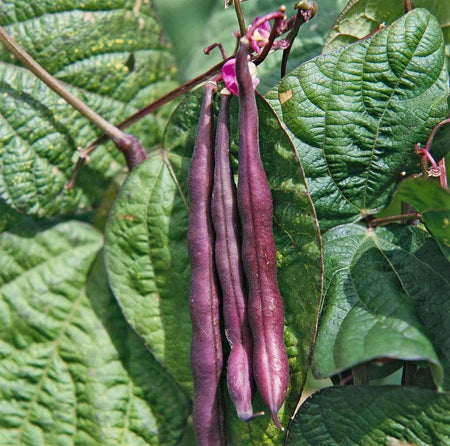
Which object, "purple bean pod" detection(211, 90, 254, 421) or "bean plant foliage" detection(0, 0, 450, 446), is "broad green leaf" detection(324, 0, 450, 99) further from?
"purple bean pod" detection(211, 90, 254, 421)

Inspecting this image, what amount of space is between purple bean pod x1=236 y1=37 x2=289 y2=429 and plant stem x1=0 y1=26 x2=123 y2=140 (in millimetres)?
536

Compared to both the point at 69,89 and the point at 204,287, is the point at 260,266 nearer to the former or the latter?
the point at 204,287

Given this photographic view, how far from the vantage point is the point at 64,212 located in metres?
1.73

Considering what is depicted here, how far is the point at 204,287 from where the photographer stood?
123 cm

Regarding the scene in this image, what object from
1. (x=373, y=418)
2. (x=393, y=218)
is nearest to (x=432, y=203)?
(x=393, y=218)

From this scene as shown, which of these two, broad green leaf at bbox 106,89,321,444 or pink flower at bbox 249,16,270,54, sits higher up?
pink flower at bbox 249,16,270,54

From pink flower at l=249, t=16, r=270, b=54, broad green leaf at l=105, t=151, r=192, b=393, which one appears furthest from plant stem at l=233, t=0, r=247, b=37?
broad green leaf at l=105, t=151, r=192, b=393

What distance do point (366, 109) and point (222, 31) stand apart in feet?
2.83

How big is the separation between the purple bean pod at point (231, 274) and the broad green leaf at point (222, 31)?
24.3 inches

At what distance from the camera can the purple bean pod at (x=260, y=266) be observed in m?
1.14

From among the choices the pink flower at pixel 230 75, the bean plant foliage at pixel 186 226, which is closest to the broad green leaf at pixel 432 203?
the bean plant foliage at pixel 186 226

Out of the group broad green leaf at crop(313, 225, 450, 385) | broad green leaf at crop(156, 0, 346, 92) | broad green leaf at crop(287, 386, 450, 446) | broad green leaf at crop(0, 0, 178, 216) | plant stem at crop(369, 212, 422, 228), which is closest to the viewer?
broad green leaf at crop(313, 225, 450, 385)

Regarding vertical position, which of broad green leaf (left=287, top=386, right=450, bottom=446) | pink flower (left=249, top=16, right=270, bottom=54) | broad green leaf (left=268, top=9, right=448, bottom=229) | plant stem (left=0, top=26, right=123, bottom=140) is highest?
plant stem (left=0, top=26, right=123, bottom=140)

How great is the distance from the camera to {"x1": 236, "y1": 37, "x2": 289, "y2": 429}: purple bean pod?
3.75 ft
